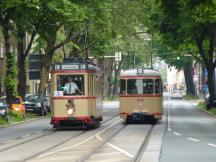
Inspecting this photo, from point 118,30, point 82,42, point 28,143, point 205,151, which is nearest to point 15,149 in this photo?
point 28,143

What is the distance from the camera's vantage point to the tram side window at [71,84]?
3256 cm

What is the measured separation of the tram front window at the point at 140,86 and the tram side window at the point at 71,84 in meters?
6.53

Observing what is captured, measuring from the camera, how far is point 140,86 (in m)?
38.7

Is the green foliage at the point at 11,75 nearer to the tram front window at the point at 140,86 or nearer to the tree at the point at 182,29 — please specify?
the tree at the point at 182,29

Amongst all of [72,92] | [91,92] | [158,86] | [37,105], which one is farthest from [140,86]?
[37,105]

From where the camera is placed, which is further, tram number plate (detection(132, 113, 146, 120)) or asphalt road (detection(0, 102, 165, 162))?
tram number plate (detection(132, 113, 146, 120))

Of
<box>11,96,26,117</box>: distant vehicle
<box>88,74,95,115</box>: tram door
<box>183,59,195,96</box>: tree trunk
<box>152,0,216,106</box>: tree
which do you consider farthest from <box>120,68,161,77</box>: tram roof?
<box>183,59,195,96</box>: tree trunk

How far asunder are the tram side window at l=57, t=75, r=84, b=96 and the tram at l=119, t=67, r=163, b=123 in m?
6.36

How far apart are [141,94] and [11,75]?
37.5ft

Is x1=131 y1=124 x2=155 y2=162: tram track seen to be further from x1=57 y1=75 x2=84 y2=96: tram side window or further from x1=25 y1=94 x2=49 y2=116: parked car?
x1=25 y1=94 x2=49 y2=116: parked car

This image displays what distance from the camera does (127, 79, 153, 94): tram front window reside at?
38.6 meters

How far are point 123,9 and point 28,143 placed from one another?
3414 cm

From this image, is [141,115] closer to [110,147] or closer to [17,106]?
[17,106]

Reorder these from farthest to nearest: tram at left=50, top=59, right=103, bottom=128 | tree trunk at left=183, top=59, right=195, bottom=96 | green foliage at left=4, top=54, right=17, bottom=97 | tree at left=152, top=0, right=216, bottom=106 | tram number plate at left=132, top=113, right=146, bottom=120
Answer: tree trunk at left=183, top=59, right=195, bottom=96, tree at left=152, top=0, right=216, bottom=106, green foliage at left=4, top=54, right=17, bottom=97, tram number plate at left=132, top=113, right=146, bottom=120, tram at left=50, top=59, right=103, bottom=128
